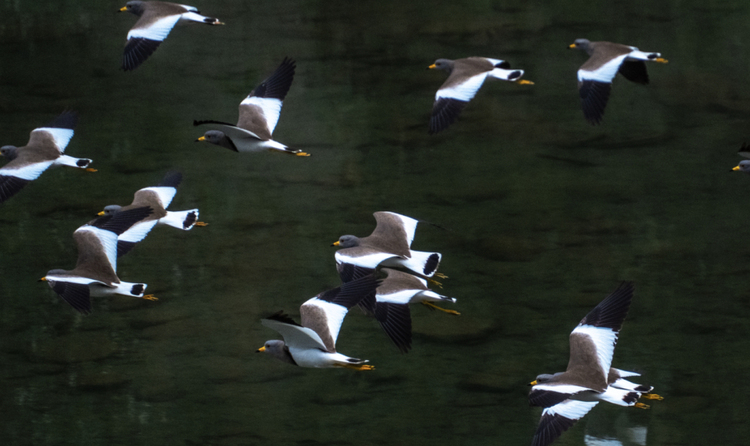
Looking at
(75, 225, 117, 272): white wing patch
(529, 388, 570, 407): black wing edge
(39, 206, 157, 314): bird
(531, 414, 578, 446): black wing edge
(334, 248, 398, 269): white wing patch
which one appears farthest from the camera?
(75, 225, 117, 272): white wing patch

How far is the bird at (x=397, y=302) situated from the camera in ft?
28.2

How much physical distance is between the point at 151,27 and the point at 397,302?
3.99m

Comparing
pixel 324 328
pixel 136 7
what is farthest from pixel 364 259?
pixel 136 7

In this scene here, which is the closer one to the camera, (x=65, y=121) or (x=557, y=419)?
(x=557, y=419)

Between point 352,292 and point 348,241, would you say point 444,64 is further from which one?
point 352,292

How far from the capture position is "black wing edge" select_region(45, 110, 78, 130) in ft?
35.7

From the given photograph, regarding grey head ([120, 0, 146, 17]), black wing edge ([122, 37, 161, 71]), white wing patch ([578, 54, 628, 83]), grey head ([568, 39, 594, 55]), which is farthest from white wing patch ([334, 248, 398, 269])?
grey head ([120, 0, 146, 17])

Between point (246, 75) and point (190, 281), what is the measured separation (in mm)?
3572

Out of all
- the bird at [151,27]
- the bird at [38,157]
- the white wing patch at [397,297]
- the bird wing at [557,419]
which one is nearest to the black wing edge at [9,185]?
the bird at [38,157]

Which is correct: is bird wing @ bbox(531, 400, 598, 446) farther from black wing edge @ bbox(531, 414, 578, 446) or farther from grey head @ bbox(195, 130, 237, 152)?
grey head @ bbox(195, 130, 237, 152)

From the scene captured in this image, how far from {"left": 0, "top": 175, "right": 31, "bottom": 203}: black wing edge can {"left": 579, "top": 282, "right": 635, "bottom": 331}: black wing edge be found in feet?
17.5

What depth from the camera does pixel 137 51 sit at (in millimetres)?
10391

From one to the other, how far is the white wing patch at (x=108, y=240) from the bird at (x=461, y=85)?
304 cm

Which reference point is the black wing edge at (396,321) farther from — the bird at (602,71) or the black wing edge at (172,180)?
the black wing edge at (172,180)
